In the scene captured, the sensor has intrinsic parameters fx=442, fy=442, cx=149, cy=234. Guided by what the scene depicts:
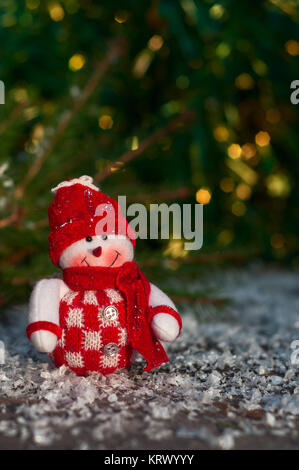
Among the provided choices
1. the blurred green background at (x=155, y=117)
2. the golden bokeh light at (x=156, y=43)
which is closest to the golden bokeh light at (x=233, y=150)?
the blurred green background at (x=155, y=117)

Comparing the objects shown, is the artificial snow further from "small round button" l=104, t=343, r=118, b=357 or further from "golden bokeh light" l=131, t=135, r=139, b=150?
"golden bokeh light" l=131, t=135, r=139, b=150

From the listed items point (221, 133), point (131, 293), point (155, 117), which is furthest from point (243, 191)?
point (131, 293)

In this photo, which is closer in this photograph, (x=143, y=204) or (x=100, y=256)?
(x=100, y=256)

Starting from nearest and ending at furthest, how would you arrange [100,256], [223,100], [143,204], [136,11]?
[100,256]
[143,204]
[136,11]
[223,100]

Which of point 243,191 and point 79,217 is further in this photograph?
point 243,191

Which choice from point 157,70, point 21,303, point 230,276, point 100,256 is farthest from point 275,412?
point 157,70

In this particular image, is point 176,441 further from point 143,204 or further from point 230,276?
point 230,276

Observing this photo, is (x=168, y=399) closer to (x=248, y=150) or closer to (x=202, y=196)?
(x=202, y=196)
